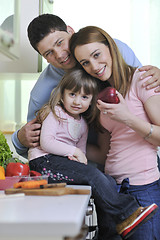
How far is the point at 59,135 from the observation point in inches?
63.2

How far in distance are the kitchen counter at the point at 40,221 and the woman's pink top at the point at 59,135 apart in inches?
25.6

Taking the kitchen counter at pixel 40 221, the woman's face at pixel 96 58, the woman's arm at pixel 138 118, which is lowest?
the kitchen counter at pixel 40 221

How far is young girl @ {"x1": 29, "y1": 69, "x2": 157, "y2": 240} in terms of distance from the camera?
134cm

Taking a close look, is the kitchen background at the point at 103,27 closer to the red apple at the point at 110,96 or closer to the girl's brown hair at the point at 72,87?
the girl's brown hair at the point at 72,87

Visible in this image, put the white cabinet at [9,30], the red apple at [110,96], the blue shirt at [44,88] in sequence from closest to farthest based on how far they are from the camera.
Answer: the white cabinet at [9,30] → the red apple at [110,96] → the blue shirt at [44,88]

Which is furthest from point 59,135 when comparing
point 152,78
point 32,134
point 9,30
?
point 9,30

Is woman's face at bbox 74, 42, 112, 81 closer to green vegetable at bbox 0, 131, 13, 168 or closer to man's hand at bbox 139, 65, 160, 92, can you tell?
man's hand at bbox 139, 65, 160, 92

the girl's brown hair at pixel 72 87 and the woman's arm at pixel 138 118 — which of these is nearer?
the woman's arm at pixel 138 118

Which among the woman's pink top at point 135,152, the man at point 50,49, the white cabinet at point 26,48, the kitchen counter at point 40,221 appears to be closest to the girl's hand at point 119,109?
the woman's pink top at point 135,152

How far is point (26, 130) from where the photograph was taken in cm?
169

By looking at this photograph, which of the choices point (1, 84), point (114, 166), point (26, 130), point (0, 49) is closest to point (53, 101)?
point (26, 130)

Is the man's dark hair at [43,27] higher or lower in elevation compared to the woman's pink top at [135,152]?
higher

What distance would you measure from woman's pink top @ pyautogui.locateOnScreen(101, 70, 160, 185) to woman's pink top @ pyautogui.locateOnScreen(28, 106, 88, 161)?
0.19 metres

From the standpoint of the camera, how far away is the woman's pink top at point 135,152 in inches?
62.9
